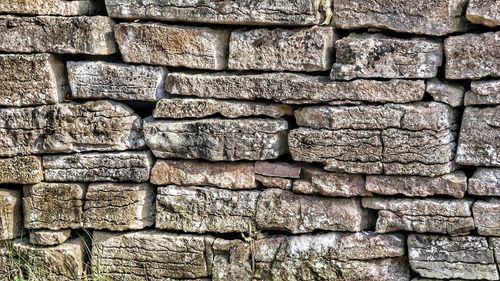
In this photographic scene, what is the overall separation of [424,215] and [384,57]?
92 centimetres

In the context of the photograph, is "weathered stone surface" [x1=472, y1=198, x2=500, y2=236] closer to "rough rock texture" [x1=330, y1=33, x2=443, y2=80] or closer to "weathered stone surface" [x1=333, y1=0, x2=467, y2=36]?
"rough rock texture" [x1=330, y1=33, x2=443, y2=80]

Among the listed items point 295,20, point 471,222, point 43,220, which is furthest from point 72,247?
point 471,222

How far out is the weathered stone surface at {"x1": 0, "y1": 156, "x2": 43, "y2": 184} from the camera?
15.8 ft

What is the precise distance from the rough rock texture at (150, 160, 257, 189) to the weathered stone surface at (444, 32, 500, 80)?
4.24ft

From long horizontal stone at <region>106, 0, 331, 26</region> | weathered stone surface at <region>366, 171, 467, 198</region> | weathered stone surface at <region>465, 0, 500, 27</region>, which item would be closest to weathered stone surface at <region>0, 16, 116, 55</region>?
long horizontal stone at <region>106, 0, 331, 26</region>

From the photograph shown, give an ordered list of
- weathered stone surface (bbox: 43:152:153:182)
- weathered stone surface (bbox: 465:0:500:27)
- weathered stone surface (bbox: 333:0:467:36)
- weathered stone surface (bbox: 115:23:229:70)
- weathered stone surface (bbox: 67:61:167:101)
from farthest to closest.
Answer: weathered stone surface (bbox: 43:152:153:182) < weathered stone surface (bbox: 67:61:167:101) < weathered stone surface (bbox: 115:23:229:70) < weathered stone surface (bbox: 333:0:467:36) < weathered stone surface (bbox: 465:0:500:27)

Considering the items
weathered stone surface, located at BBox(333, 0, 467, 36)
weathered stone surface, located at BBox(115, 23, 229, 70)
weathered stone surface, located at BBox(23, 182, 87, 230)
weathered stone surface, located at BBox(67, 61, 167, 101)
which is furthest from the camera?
weathered stone surface, located at BBox(23, 182, 87, 230)

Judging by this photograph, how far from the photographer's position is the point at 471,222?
4324mm

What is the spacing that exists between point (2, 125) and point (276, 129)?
1692mm

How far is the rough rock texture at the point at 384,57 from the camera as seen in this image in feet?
13.8

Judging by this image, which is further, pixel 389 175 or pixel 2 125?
pixel 2 125

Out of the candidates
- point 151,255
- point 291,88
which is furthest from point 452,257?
point 151,255

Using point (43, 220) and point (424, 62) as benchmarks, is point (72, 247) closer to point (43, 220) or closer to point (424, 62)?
point (43, 220)

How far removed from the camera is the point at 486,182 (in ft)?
14.0
